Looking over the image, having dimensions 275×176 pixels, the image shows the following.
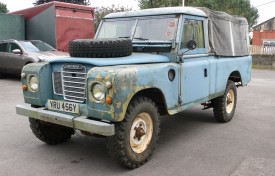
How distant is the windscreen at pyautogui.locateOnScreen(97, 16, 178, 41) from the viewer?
5.30 m

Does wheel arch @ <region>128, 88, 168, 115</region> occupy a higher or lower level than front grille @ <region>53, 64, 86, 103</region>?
lower

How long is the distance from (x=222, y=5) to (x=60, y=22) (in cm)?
3693

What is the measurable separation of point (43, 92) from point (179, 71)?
1.99 m

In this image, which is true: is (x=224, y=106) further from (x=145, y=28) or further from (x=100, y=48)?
(x=100, y=48)

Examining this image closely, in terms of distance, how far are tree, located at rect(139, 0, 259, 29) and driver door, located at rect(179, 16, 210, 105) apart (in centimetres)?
2202

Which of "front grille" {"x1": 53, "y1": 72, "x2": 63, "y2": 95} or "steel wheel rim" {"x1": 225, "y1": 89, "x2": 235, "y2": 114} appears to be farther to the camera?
"steel wheel rim" {"x1": 225, "y1": 89, "x2": 235, "y2": 114}

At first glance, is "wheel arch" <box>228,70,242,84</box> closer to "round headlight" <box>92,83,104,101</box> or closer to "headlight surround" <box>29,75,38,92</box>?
"round headlight" <box>92,83,104,101</box>

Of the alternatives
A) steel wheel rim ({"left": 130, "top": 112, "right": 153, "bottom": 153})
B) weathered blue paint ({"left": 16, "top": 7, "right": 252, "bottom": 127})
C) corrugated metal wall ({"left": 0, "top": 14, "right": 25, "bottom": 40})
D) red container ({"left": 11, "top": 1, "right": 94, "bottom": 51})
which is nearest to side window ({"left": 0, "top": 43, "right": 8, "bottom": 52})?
red container ({"left": 11, "top": 1, "right": 94, "bottom": 51})

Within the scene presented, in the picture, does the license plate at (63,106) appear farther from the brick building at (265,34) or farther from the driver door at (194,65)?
the brick building at (265,34)

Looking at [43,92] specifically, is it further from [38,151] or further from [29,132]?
[29,132]

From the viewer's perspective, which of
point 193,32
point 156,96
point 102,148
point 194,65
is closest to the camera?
point 156,96

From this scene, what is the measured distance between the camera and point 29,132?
599 centimetres

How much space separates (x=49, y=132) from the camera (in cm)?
523

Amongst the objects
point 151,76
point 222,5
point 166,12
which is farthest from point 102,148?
point 222,5
